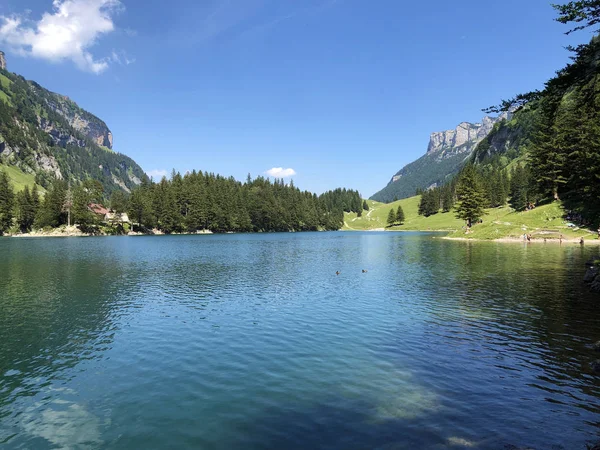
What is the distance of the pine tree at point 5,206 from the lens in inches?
6417

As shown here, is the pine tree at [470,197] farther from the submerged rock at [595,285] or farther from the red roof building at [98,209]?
the red roof building at [98,209]

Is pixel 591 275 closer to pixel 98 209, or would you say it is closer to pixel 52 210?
pixel 52 210

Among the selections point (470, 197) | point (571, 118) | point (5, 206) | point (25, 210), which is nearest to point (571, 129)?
point (571, 118)

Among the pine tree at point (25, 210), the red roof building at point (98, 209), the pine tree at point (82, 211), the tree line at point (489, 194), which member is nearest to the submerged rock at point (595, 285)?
the tree line at point (489, 194)

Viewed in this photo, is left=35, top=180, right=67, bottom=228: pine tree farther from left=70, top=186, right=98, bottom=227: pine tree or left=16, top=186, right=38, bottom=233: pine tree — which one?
left=70, top=186, right=98, bottom=227: pine tree

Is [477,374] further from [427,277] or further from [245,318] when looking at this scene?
[427,277]

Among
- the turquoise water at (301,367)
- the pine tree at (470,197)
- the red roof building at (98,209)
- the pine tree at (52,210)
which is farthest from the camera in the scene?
the red roof building at (98,209)

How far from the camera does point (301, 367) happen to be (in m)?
18.6

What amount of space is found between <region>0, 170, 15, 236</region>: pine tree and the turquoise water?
160 m

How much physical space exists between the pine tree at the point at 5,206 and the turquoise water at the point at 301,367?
525 feet

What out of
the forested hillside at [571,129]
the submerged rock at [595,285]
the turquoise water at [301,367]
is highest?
the forested hillside at [571,129]

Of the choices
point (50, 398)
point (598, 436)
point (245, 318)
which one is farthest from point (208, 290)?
point (598, 436)

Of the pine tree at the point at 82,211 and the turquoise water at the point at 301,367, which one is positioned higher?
the pine tree at the point at 82,211

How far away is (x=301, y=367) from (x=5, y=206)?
19989 centimetres
